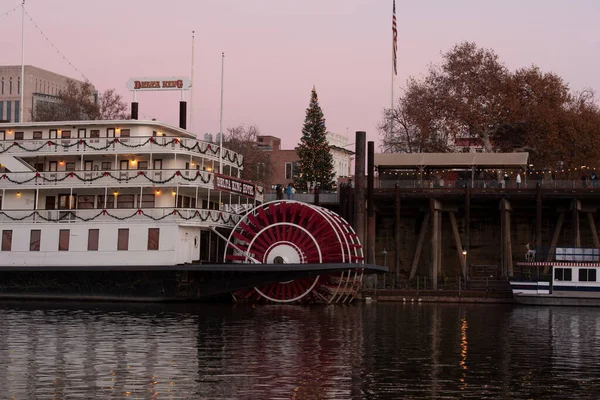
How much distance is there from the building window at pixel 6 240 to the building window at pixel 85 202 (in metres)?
3.24

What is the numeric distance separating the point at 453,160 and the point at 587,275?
11170 millimetres

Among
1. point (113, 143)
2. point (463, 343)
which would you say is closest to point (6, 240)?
point (113, 143)

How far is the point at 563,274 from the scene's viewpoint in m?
44.6

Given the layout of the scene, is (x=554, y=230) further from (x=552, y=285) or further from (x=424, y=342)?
(x=424, y=342)

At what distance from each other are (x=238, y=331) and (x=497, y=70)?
125 feet

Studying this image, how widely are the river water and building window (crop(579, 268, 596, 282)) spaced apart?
559cm

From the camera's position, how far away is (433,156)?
2089 inches

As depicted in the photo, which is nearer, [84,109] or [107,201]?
[107,201]

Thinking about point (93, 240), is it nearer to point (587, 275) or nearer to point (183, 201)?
point (183, 201)

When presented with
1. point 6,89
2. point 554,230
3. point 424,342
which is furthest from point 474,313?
point 6,89

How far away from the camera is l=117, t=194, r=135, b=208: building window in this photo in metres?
42.7

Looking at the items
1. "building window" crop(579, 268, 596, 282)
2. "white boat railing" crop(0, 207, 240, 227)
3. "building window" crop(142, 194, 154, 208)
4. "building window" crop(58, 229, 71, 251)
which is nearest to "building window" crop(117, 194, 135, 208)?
"building window" crop(142, 194, 154, 208)

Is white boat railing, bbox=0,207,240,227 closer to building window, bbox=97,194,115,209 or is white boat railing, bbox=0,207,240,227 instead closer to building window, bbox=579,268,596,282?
building window, bbox=97,194,115,209

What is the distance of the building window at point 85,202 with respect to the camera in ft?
141
